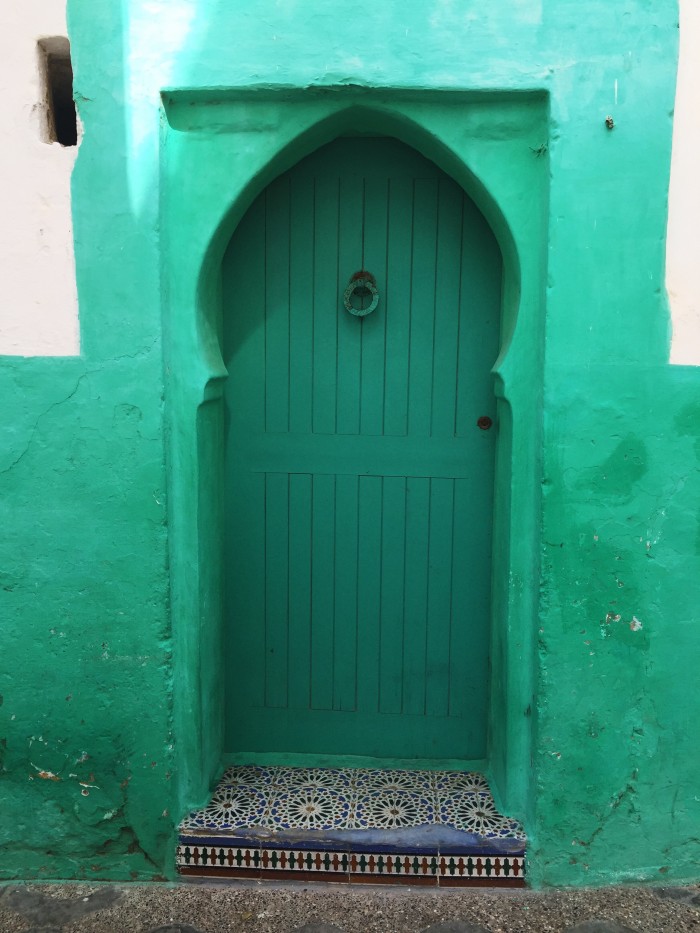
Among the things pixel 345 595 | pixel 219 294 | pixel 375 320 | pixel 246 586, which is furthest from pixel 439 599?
pixel 219 294

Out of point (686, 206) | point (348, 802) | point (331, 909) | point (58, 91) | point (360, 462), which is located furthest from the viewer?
point (360, 462)

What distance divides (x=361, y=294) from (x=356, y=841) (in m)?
2.20

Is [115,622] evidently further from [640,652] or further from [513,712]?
[640,652]

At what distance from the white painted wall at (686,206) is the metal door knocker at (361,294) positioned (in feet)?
3.74

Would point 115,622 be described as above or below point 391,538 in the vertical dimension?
below

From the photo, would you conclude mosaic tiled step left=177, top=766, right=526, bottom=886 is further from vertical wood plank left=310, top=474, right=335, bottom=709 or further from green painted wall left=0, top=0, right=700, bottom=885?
vertical wood plank left=310, top=474, right=335, bottom=709

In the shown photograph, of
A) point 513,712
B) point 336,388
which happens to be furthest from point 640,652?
point 336,388

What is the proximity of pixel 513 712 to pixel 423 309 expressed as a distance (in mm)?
→ 1682

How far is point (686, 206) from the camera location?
2.67 metres

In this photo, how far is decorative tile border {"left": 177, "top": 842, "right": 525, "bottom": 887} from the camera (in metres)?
2.91

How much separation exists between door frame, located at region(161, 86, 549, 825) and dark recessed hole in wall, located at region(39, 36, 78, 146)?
44 centimetres

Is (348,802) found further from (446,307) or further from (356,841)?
(446,307)

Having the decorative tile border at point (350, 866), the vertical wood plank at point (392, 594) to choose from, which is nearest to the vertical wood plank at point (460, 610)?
the vertical wood plank at point (392, 594)

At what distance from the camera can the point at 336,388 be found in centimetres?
325
